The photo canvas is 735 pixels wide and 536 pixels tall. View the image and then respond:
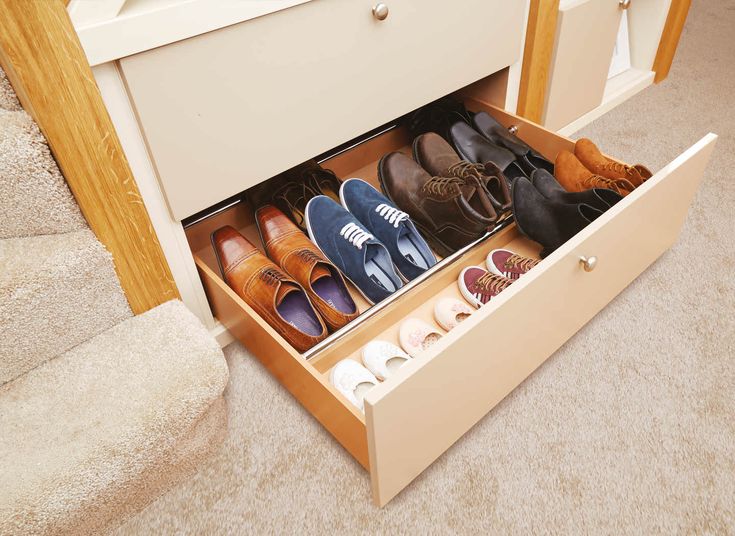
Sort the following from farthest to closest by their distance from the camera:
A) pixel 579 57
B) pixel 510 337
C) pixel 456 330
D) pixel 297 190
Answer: pixel 579 57
pixel 297 190
pixel 510 337
pixel 456 330

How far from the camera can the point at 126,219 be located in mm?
783

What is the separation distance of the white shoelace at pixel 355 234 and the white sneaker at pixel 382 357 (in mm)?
189

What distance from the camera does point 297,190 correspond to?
1136 mm

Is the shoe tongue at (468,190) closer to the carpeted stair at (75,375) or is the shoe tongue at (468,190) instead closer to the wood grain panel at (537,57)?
the wood grain panel at (537,57)

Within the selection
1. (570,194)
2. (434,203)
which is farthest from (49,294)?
(570,194)

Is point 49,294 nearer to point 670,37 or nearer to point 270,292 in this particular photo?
point 270,292

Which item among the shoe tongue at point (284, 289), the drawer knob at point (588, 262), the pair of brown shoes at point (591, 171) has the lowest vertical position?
the shoe tongue at point (284, 289)

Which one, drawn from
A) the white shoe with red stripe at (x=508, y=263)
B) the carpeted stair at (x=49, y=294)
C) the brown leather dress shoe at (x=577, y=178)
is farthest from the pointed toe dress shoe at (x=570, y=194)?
the carpeted stair at (x=49, y=294)

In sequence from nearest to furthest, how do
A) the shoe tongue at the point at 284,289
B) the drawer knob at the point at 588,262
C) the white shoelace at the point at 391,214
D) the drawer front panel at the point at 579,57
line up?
1. the drawer knob at the point at 588,262
2. the shoe tongue at the point at 284,289
3. the white shoelace at the point at 391,214
4. the drawer front panel at the point at 579,57

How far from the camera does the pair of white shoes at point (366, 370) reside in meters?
0.88

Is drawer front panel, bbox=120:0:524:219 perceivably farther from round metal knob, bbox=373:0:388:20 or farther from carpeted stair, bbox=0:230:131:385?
carpeted stair, bbox=0:230:131:385

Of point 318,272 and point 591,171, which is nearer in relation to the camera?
point 318,272

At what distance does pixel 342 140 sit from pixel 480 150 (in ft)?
1.23

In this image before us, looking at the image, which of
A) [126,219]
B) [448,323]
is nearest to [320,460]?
[448,323]
